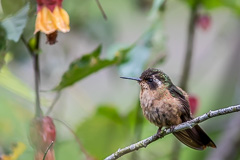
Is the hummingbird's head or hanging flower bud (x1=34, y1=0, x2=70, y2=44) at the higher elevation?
hanging flower bud (x1=34, y1=0, x2=70, y2=44)

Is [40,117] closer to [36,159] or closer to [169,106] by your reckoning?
[36,159]

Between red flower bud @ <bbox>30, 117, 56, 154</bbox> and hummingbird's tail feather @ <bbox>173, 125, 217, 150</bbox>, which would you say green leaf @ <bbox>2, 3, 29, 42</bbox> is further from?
hummingbird's tail feather @ <bbox>173, 125, 217, 150</bbox>

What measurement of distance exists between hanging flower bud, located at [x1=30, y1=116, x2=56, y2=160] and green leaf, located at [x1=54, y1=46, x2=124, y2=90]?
0.66 feet

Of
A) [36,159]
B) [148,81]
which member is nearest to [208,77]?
[148,81]

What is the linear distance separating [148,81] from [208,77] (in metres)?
2.78

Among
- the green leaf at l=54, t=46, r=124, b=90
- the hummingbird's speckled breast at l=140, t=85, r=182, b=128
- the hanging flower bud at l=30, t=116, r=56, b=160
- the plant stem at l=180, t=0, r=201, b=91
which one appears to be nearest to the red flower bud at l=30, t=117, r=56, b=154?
the hanging flower bud at l=30, t=116, r=56, b=160

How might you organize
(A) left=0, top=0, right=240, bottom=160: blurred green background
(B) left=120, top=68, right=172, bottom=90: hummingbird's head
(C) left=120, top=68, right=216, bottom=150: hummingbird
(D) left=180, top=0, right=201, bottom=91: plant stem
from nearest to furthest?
1. (C) left=120, top=68, right=216, bottom=150: hummingbird
2. (B) left=120, top=68, right=172, bottom=90: hummingbird's head
3. (A) left=0, top=0, right=240, bottom=160: blurred green background
4. (D) left=180, top=0, right=201, bottom=91: plant stem

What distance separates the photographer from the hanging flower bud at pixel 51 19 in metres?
1.76

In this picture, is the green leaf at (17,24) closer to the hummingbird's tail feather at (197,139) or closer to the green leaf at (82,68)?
the green leaf at (82,68)

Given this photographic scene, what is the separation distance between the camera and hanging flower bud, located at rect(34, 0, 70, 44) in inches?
69.1

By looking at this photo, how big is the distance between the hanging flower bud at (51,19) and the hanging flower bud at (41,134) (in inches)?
9.9

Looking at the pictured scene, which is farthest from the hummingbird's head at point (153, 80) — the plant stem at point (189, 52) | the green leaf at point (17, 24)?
the plant stem at point (189, 52)

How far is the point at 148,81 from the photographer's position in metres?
2.01

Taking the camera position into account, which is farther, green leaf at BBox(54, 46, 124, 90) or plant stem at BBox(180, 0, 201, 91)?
plant stem at BBox(180, 0, 201, 91)
